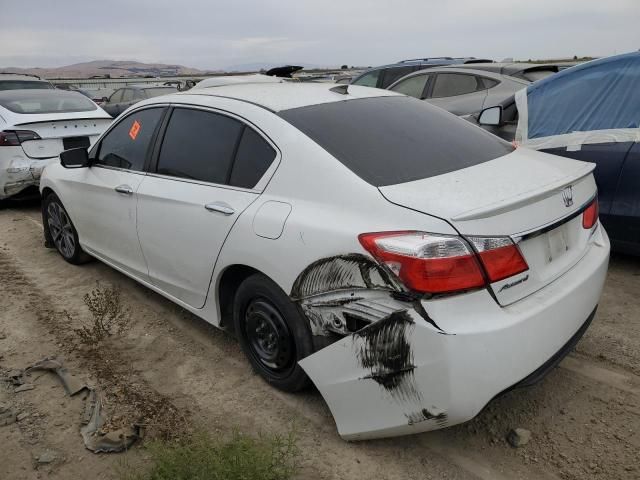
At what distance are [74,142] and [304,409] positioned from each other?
5188mm

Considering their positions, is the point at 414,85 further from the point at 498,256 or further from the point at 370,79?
the point at 498,256

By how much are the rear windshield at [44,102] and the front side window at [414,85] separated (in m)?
4.41

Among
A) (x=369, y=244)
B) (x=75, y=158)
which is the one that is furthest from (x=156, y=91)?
(x=369, y=244)

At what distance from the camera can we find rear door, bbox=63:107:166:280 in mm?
3674

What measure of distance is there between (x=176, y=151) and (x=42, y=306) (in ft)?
5.85

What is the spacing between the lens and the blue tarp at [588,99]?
4020mm

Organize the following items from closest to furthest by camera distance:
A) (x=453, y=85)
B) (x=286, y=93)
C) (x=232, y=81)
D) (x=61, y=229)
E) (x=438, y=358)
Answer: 1. (x=438, y=358)
2. (x=286, y=93)
3. (x=232, y=81)
4. (x=61, y=229)
5. (x=453, y=85)

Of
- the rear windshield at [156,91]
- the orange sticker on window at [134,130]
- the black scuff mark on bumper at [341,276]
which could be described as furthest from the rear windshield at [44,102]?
the rear windshield at [156,91]

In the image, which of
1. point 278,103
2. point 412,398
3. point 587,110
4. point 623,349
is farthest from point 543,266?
point 587,110

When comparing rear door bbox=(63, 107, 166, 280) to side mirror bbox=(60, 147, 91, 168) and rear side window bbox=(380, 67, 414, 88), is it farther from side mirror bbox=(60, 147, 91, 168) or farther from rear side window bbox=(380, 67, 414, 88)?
rear side window bbox=(380, 67, 414, 88)

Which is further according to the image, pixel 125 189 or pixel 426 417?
pixel 125 189

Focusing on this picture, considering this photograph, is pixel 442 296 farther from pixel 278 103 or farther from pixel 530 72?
pixel 530 72

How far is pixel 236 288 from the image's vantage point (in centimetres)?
305

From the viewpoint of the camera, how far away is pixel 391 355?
2129 millimetres
